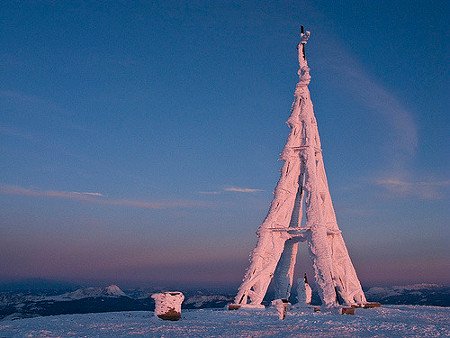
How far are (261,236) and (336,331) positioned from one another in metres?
12.3

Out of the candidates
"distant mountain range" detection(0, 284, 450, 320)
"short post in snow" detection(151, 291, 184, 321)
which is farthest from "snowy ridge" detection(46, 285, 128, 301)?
"short post in snow" detection(151, 291, 184, 321)

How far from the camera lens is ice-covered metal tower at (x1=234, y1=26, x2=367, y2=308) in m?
26.3

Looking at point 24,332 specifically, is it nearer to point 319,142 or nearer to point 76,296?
point 319,142

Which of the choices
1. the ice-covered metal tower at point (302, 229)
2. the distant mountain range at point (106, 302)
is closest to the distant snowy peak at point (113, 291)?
the distant mountain range at point (106, 302)

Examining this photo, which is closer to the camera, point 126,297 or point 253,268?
point 253,268

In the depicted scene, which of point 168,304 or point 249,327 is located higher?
point 168,304

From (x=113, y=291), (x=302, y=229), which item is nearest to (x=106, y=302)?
(x=113, y=291)

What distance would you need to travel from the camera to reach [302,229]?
27.7m

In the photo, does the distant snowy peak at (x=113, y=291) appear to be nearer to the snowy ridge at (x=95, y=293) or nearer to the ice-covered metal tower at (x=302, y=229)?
the snowy ridge at (x=95, y=293)

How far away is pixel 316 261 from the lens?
86.4 feet

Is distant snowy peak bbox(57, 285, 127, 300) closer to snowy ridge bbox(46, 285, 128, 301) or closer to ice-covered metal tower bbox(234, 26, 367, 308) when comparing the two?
snowy ridge bbox(46, 285, 128, 301)

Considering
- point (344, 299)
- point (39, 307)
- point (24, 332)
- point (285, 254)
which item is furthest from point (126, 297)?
point (24, 332)

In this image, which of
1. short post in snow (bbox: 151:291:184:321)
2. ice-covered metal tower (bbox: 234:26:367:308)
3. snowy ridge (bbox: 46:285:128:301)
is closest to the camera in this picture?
short post in snow (bbox: 151:291:184:321)

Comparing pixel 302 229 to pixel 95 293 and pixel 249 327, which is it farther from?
pixel 95 293
